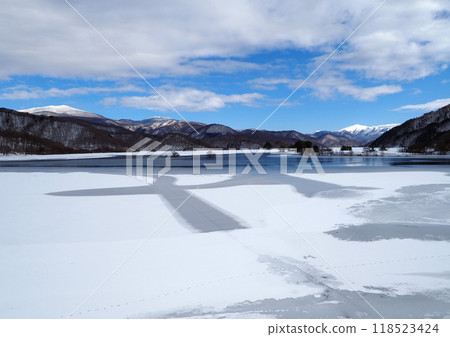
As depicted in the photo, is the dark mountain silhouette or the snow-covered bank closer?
the snow-covered bank

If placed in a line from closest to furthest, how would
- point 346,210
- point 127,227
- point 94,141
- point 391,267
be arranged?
point 391,267 → point 127,227 → point 346,210 → point 94,141

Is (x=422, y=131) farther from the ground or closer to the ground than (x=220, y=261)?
farther from the ground

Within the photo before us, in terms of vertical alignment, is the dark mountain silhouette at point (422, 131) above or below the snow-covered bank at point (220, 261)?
above

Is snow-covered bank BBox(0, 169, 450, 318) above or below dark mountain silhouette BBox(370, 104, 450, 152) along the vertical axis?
below

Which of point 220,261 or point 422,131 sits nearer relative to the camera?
point 220,261

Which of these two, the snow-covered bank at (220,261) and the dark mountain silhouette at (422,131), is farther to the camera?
the dark mountain silhouette at (422,131)

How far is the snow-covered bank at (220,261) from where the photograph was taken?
418cm

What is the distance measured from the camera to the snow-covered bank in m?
4.18

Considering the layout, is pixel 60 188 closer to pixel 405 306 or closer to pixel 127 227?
pixel 127 227

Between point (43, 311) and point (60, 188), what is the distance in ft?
40.4

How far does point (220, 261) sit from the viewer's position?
18.7ft
